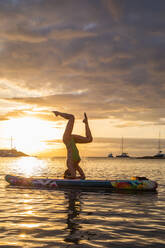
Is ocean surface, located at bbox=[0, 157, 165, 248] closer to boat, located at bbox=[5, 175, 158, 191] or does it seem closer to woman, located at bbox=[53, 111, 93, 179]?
boat, located at bbox=[5, 175, 158, 191]

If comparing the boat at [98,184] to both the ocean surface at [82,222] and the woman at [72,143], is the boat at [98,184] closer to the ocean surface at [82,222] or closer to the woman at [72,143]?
the woman at [72,143]

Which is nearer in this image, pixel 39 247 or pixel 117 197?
pixel 39 247

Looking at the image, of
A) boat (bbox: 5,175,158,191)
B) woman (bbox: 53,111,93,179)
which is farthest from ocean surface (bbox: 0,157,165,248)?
woman (bbox: 53,111,93,179)

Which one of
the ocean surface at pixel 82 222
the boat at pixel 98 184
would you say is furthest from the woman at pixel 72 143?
the ocean surface at pixel 82 222

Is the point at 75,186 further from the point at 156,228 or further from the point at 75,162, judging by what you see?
the point at 156,228

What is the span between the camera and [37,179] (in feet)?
64.0

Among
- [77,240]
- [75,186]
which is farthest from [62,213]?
[75,186]

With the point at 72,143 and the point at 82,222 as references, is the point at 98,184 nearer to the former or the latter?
the point at 72,143

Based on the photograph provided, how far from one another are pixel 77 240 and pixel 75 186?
11216 millimetres

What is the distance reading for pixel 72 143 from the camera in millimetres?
19797

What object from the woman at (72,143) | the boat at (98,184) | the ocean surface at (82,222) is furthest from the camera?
the woman at (72,143)

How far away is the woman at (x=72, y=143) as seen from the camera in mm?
19562

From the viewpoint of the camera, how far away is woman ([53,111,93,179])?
770 inches

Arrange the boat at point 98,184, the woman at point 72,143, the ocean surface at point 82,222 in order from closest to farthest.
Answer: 1. the ocean surface at point 82,222
2. the boat at point 98,184
3. the woman at point 72,143
